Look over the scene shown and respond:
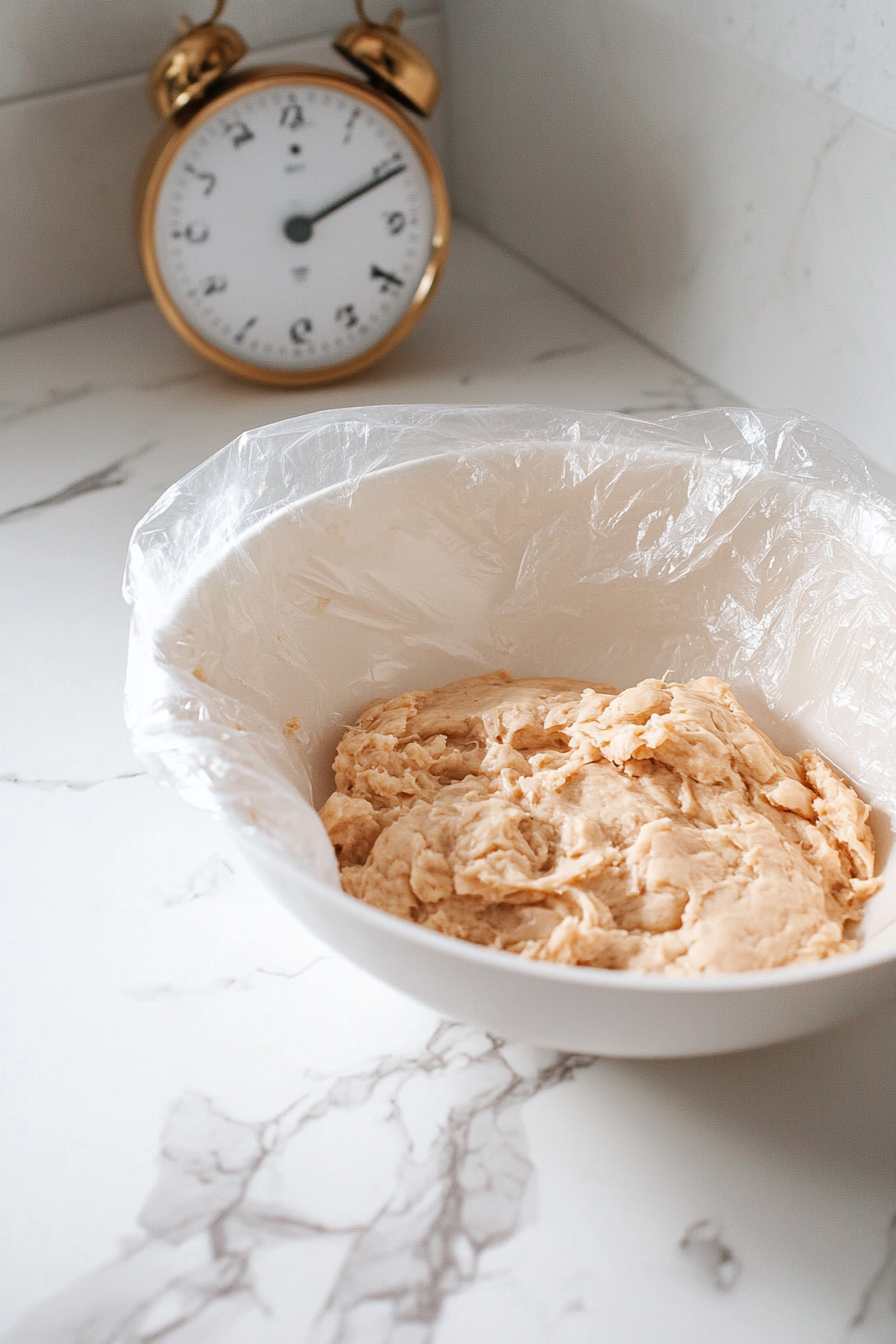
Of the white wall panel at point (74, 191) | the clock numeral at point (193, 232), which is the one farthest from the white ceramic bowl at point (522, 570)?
the white wall panel at point (74, 191)

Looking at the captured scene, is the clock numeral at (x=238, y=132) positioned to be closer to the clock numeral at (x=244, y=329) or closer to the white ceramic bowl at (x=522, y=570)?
the clock numeral at (x=244, y=329)

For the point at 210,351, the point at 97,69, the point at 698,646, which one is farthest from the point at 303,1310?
the point at 97,69

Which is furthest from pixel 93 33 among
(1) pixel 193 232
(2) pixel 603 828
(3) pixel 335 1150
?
(3) pixel 335 1150

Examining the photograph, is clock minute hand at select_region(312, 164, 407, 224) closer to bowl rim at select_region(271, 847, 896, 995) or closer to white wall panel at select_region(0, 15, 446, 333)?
white wall panel at select_region(0, 15, 446, 333)

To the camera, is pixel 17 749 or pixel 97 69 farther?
pixel 97 69

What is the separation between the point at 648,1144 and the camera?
23.9 inches

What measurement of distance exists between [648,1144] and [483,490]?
0.42m

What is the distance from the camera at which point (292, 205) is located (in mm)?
1099

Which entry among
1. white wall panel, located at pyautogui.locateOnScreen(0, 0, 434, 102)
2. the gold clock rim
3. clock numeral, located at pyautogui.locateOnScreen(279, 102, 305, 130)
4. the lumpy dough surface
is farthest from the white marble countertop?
white wall panel, located at pyautogui.locateOnScreen(0, 0, 434, 102)

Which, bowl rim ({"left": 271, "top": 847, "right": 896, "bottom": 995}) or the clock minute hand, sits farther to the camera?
the clock minute hand

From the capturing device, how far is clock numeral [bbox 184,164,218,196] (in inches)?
41.6

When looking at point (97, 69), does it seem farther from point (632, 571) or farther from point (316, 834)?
point (316, 834)

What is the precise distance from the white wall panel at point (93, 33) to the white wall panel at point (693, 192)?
0.23 meters

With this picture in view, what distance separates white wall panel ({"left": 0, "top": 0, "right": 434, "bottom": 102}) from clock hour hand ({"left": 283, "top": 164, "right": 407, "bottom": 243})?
262 mm
